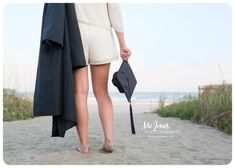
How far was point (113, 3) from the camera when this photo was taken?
2875 mm

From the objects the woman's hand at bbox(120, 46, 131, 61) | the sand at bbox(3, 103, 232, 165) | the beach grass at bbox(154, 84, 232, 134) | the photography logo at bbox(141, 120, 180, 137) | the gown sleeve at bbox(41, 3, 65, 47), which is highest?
the gown sleeve at bbox(41, 3, 65, 47)

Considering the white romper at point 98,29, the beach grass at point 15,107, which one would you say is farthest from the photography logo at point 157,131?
the beach grass at point 15,107

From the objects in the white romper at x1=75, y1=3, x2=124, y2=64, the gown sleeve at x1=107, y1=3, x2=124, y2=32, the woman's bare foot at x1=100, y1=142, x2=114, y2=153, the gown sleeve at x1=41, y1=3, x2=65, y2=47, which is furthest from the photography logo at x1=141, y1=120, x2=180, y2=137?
the gown sleeve at x1=41, y1=3, x2=65, y2=47

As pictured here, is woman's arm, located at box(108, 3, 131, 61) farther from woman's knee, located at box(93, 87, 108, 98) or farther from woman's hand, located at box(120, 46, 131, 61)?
woman's knee, located at box(93, 87, 108, 98)

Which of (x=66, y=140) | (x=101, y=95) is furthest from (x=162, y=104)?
(x=101, y=95)

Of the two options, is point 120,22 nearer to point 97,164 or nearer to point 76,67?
point 76,67

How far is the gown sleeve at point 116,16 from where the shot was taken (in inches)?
113

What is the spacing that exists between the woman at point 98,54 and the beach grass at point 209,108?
1723mm

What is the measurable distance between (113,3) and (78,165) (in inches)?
44.9

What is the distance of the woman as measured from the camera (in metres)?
2.81

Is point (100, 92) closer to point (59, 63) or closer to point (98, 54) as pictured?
point (98, 54)

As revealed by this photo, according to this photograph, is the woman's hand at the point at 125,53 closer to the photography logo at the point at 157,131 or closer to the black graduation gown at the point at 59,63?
the black graduation gown at the point at 59,63

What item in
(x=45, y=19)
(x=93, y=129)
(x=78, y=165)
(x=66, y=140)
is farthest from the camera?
(x=93, y=129)

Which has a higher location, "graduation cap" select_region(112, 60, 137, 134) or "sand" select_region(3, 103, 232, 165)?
"graduation cap" select_region(112, 60, 137, 134)
